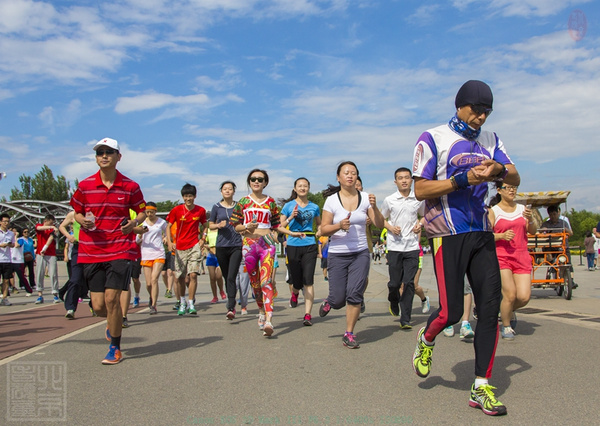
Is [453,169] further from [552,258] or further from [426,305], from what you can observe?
[552,258]

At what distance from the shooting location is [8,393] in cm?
440

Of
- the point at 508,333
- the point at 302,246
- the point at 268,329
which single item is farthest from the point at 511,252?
the point at 302,246

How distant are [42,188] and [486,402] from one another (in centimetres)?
10597

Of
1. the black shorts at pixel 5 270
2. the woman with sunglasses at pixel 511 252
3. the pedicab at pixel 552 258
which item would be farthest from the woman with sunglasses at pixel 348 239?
the black shorts at pixel 5 270

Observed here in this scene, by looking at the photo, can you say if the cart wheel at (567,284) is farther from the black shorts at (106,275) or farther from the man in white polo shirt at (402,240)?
the black shorts at (106,275)

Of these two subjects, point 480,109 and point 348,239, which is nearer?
point 480,109

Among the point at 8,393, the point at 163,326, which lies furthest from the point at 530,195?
the point at 8,393

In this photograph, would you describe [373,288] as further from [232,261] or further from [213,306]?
[232,261]

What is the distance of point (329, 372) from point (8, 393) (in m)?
2.54

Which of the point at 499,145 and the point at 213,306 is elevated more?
the point at 499,145

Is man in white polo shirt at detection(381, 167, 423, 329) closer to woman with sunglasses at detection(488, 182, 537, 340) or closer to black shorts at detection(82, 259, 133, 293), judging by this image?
woman with sunglasses at detection(488, 182, 537, 340)

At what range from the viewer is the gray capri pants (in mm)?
6480

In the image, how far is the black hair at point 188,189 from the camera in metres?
10.1

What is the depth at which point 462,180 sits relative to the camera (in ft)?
12.9
